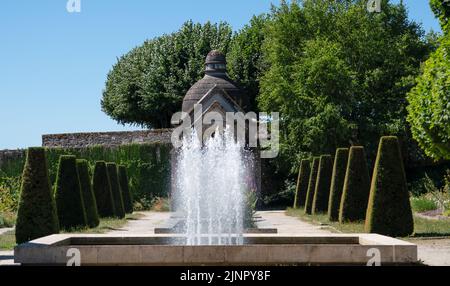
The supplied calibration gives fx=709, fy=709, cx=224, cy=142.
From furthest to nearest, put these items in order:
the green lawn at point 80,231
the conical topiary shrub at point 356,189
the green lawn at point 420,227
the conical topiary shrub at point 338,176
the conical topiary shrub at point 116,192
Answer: the conical topiary shrub at point 116,192 < the conical topiary shrub at point 338,176 < the conical topiary shrub at point 356,189 < the green lawn at point 420,227 < the green lawn at point 80,231

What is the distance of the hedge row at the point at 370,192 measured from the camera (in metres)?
17.4

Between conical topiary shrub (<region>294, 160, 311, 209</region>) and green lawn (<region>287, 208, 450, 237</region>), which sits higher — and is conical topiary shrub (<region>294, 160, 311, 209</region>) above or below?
above

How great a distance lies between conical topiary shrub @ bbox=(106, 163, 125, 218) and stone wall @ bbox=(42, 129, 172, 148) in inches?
364

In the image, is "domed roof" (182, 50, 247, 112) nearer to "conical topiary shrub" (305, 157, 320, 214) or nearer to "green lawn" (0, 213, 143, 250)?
"conical topiary shrub" (305, 157, 320, 214)

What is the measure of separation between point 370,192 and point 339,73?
61.2 feet

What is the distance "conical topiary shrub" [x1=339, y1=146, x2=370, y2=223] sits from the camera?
20.4 metres

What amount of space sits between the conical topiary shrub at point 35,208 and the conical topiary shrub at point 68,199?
248 cm

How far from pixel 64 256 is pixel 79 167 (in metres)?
11.4

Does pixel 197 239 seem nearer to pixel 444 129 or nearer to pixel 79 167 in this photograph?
pixel 79 167

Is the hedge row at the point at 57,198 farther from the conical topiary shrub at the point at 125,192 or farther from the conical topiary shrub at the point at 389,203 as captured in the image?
the conical topiary shrub at the point at 389,203

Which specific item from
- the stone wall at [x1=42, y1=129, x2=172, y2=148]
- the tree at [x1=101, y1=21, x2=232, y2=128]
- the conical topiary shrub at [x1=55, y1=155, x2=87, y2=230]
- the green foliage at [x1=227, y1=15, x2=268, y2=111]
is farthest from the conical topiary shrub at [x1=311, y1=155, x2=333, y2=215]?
the tree at [x1=101, y1=21, x2=232, y2=128]

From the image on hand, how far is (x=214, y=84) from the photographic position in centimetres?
4259

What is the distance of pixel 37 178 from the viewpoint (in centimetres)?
1672

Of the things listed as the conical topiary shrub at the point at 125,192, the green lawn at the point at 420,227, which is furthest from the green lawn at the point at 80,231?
the conical topiary shrub at the point at 125,192
